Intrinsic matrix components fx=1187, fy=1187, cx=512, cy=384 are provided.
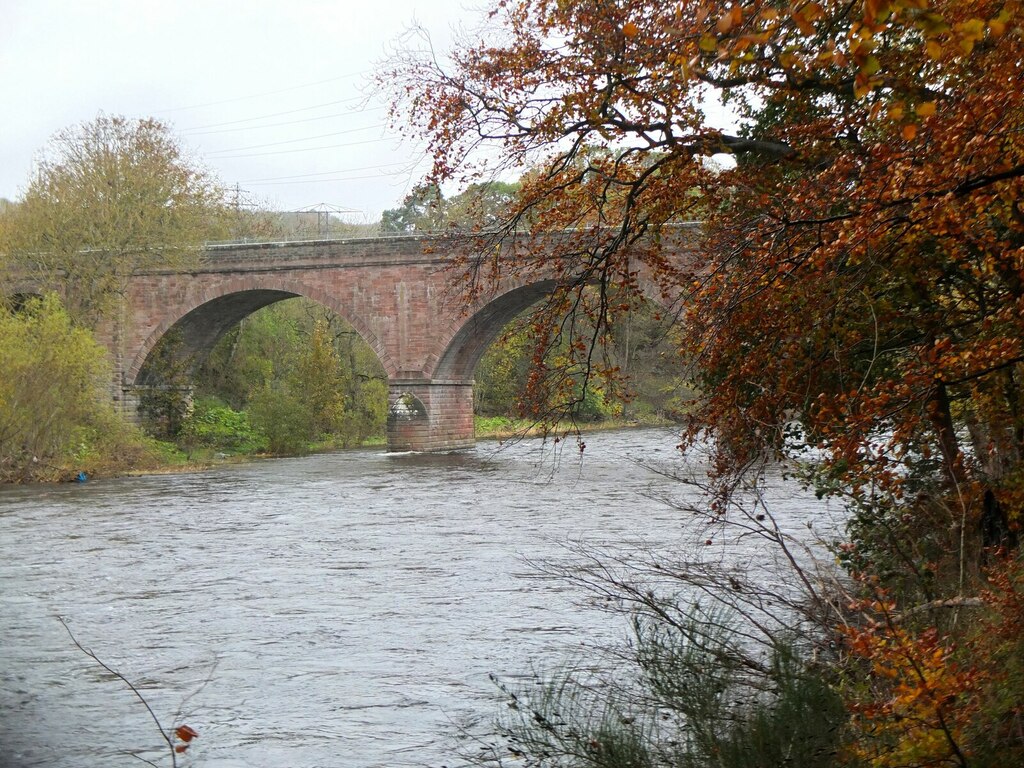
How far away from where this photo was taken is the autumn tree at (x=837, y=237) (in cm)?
508

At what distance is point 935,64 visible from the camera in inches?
257

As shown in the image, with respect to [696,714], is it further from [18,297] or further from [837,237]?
[18,297]

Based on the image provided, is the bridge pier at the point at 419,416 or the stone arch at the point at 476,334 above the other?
the stone arch at the point at 476,334

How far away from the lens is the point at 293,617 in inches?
384

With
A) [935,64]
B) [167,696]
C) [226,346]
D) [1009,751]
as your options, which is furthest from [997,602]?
[226,346]

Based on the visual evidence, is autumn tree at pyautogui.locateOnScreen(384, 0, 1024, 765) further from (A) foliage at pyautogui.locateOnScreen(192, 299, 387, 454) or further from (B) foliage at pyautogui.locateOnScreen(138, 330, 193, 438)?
(B) foliage at pyautogui.locateOnScreen(138, 330, 193, 438)

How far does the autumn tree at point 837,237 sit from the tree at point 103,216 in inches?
918

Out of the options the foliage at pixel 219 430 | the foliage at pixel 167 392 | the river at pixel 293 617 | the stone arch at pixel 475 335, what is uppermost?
the stone arch at pixel 475 335

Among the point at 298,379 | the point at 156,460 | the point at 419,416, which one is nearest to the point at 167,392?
the point at 298,379

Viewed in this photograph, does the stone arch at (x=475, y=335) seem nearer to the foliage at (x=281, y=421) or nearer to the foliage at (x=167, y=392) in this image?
the foliage at (x=281, y=421)

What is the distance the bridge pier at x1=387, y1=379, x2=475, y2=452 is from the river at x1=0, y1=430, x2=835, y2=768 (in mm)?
12916

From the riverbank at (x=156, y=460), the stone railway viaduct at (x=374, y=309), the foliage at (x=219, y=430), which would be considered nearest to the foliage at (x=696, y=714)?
the riverbank at (x=156, y=460)

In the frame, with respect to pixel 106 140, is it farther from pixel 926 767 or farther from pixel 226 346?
pixel 926 767

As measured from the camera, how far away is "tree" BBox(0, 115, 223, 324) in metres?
29.2
